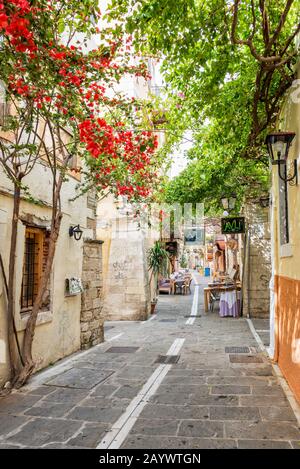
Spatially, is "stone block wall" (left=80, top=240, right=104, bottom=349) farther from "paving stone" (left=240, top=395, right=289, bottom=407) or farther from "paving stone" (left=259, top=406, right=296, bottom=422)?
"paving stone" (left=259, top=406, right=296, bottom=422)

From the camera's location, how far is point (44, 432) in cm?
409

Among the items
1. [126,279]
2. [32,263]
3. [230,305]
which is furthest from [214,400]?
[126,279]

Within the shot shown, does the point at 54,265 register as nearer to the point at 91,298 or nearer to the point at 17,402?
the point at 91,298

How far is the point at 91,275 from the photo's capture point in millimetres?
9148

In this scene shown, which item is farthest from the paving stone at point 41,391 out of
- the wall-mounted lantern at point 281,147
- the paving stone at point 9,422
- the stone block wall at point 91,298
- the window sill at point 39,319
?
the wall-mounted lantern at point 281,147

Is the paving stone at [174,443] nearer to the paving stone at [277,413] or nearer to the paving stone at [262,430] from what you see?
the paving stone at [262,430]

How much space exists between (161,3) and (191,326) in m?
9.33

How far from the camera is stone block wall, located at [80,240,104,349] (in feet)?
28.5

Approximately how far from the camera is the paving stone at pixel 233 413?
4.40 meters

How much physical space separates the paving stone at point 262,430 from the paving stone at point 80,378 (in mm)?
2520

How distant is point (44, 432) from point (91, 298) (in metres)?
5.04
